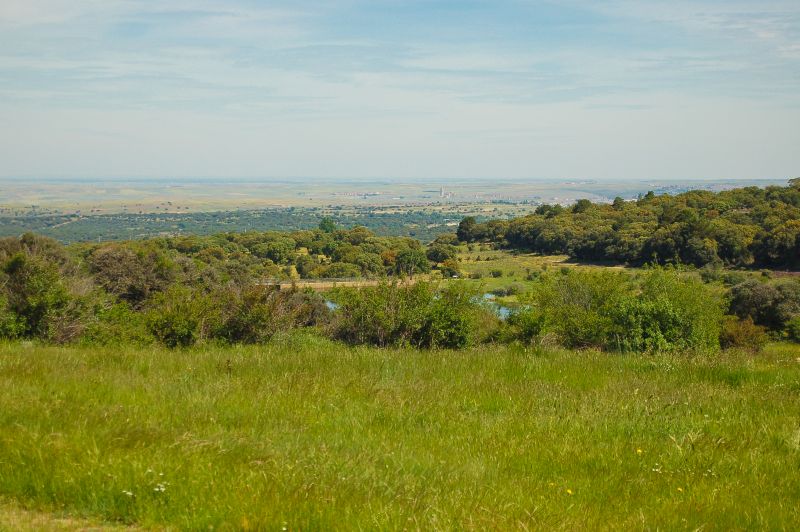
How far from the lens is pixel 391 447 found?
5.15 m

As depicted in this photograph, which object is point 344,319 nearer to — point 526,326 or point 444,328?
point 444,328

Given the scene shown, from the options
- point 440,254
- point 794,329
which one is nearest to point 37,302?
point 794,329

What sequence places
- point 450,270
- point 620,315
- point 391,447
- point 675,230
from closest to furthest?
point 391,447 < point 620,315 < point 450,270 < point 675,230

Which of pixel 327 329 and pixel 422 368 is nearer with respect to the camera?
pixel 422 368

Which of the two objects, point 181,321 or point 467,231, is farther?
point 467,231

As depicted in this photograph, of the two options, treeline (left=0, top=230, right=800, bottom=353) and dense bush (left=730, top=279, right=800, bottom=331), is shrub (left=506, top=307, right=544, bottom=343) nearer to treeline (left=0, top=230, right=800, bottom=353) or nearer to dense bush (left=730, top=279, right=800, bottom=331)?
treeline (left=0, top=230, right=800, bottom=353)

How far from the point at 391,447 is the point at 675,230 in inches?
3473

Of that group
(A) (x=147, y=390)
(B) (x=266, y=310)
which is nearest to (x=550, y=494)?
(A) (x=147, y=390)

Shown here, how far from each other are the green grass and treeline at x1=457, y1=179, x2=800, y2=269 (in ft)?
236

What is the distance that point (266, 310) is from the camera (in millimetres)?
16266

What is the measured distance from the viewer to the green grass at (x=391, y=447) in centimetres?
394

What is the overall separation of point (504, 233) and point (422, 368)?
107 metres

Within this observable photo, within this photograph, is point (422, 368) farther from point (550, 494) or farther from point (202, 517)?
point (202, 517)

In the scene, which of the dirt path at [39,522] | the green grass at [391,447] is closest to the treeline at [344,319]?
the green grass at [391,447]
